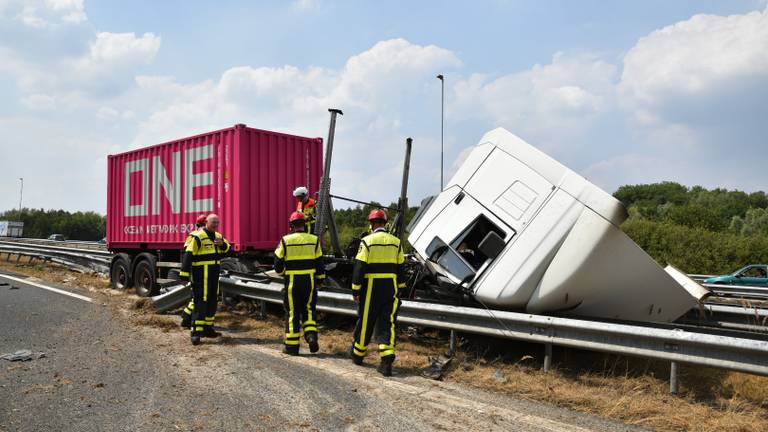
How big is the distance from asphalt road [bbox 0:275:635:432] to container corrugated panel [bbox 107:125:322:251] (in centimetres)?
315

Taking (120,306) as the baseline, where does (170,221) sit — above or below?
above

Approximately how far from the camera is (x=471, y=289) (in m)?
5.48

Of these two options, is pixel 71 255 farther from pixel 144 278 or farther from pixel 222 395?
pixel 222 395

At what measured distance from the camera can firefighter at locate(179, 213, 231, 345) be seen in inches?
260

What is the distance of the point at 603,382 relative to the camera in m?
4.78

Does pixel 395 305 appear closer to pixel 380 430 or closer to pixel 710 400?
pixel 380 430

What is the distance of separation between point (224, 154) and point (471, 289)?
17.4ft

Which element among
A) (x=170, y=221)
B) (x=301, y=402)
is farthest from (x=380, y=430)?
(x=170, y=221)

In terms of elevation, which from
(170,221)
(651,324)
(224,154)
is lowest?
(651,324)

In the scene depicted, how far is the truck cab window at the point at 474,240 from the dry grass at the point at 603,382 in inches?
33.9

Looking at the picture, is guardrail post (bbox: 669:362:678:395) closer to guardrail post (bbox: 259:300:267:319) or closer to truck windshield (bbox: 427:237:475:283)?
truck windshield (bbox: 427:237:475:283)

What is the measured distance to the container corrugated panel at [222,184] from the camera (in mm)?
8930

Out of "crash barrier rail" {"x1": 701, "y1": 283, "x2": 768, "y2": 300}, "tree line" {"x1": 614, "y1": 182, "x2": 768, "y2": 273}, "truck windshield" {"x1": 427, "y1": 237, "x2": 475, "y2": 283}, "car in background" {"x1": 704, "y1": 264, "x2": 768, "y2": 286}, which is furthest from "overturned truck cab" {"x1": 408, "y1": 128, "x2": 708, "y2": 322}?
"tree line" {"x1": 614, "y1": 182, "x2": 768, "y2": 273}

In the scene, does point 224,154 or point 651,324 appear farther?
point 224,154
